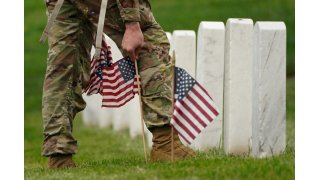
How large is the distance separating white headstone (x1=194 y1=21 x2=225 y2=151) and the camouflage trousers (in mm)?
1354

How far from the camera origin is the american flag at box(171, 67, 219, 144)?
265 inches

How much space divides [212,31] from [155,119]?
1622mm

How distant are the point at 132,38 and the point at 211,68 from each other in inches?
67.1

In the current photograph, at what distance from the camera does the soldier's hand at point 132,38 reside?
6453 millimetres

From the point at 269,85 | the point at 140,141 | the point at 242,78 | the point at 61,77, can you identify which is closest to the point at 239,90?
the point at 242,78

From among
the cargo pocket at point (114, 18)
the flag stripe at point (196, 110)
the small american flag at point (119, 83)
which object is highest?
the cargo pocket at point (114, 18)

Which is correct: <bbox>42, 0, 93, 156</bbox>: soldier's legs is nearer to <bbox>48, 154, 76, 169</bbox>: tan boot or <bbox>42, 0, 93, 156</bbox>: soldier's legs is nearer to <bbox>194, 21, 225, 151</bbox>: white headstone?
<bbox>48, 154, 76, 169</bbox>: tan boot

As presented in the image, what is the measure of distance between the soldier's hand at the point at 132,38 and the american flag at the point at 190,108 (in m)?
0.43

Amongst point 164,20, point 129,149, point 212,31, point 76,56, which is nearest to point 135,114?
point 129,149

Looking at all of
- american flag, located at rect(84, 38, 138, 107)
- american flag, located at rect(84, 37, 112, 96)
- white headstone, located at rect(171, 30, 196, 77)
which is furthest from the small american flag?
white headstone, located at rect(171, 30, 196, 77)

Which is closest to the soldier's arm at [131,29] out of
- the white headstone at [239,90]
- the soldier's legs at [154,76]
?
the soldier's legs at [154,76]

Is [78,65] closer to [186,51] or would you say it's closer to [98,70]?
[98,70]

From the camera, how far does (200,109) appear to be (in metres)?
6.75

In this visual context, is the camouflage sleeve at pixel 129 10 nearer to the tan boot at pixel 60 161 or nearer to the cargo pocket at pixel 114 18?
the cargo pocket at pixel 114 18
